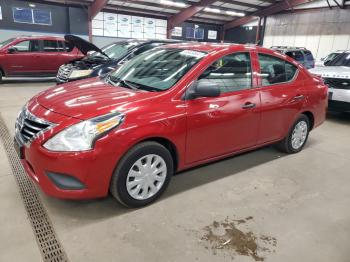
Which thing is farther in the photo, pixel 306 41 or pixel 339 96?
pixel 306 41

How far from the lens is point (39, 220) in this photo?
2.30 meters

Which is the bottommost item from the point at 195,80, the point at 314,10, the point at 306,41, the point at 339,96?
the point at 339,96

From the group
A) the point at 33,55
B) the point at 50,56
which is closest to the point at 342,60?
the point at 50,56

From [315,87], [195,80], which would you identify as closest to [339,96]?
[315,87]

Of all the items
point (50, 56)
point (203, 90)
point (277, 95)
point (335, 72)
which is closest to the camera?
point (203, 90)

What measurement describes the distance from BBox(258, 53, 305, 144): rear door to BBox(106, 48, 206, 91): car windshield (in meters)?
0.90

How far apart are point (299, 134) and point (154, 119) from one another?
2445mm

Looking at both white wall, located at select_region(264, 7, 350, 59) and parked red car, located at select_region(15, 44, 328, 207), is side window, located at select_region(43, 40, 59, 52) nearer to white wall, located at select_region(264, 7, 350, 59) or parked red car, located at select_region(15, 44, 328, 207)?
parked red car, located at select_region(15, 44, 328, 207)

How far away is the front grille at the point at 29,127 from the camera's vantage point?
2.21 metres

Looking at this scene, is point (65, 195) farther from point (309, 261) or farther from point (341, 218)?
point (341, 218)

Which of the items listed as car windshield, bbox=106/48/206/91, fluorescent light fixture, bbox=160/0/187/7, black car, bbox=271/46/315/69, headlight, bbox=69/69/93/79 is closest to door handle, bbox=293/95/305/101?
car windshield, bbox=106/48/206/91

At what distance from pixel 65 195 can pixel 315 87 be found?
338 centimetres

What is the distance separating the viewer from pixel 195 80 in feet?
8.66

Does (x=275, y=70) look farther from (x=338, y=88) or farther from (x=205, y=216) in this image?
(x=338, y=88)
